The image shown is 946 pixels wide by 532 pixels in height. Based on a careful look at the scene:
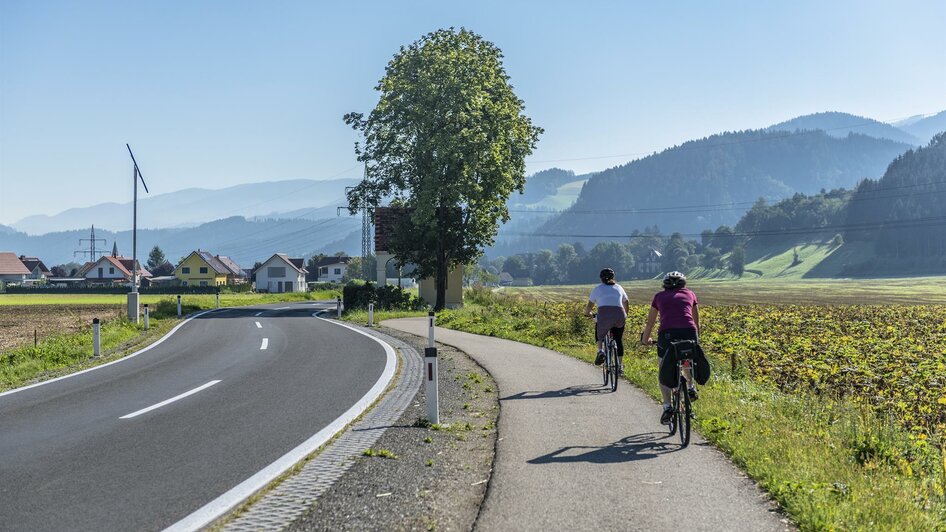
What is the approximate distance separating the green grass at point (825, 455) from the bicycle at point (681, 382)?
420 millimetres

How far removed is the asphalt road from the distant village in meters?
102

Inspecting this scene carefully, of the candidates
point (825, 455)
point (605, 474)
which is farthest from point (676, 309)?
point (605, 474)

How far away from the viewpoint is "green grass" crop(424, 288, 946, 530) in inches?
214

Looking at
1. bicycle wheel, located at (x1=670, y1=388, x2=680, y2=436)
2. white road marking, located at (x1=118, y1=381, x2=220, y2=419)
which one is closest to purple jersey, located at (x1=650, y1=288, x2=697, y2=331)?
bicycle wheel, located at (x1=670, y1=388, x2=680, y2=436)

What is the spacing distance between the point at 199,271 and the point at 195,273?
90cm

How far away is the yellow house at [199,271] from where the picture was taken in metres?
132

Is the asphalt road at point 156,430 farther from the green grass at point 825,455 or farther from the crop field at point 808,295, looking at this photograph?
the crop field at point 808,295

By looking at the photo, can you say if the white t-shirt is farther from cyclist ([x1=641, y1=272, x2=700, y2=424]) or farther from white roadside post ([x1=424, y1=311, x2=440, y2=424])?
white roadside post ([x1=424, y1=311, x2=440, y2=424])

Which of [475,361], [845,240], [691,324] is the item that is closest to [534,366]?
[475,361]

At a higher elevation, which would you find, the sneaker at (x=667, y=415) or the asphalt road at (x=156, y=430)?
the sneaker at (x=667, y=415)

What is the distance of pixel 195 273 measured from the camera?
13238 centimetres

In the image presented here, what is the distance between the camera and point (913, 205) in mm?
187250

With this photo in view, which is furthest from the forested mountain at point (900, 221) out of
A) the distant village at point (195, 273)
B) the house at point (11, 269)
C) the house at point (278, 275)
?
the house at point (11, 269)

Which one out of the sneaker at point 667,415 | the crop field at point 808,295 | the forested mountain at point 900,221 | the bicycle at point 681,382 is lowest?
the crop field at point 808,295
